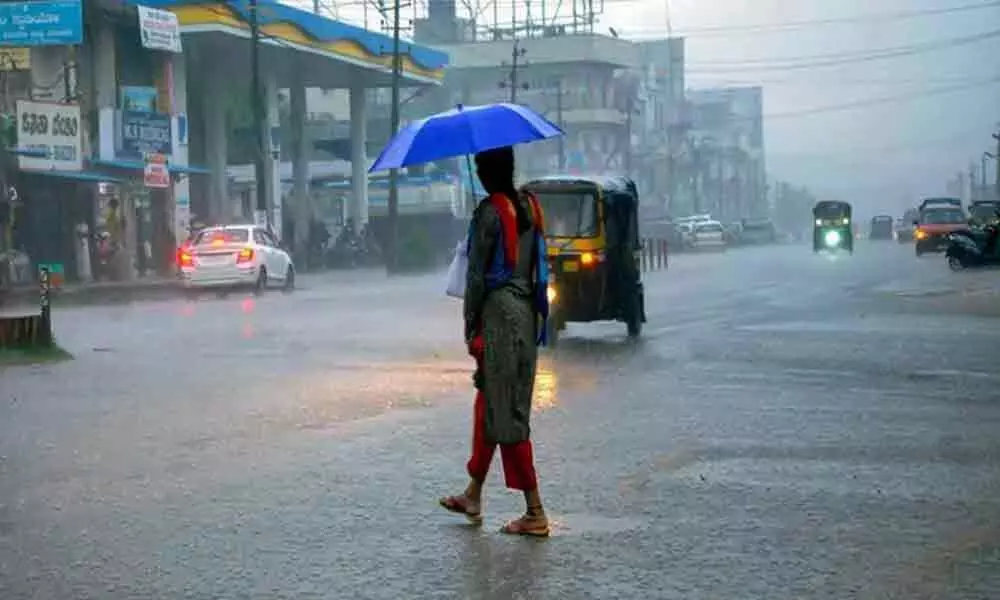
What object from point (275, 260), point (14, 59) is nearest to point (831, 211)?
point (275, 260)

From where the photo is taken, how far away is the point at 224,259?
106 ft

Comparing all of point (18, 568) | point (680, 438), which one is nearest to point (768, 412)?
point (680, 438)

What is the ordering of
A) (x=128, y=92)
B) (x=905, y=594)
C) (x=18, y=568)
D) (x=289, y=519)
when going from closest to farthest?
(x=905, y=594) < (x=18, y=568) < (x=289, y=519) < (x=128, y=92)

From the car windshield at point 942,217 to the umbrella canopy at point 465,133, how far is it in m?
48.4

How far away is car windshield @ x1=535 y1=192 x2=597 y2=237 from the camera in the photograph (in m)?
18.1

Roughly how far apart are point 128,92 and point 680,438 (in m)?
37.9

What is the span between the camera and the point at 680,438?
9.71m

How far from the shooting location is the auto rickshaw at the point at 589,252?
58.9ft

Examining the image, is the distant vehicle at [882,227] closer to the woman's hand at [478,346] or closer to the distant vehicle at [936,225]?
the distant vehicle at [936,225]

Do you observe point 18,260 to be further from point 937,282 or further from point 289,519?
point 289,519

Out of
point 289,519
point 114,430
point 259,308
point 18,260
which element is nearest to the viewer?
point 289,519

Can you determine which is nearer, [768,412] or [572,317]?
[768,412]

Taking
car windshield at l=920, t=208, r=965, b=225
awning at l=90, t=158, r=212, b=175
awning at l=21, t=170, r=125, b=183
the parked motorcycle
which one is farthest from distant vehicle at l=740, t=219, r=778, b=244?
awning at l=21, t=170, r=125, b=183

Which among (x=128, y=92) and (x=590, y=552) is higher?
(x=128, y=92)
